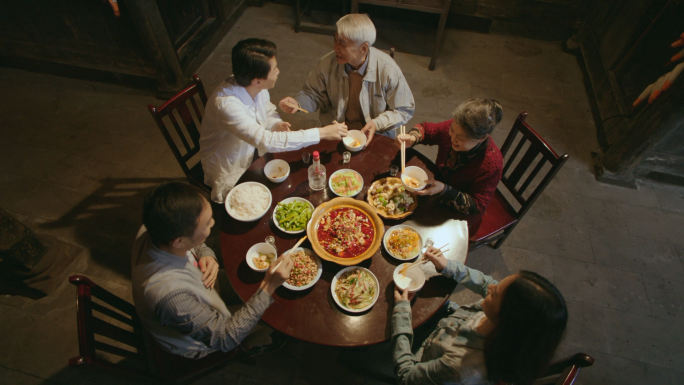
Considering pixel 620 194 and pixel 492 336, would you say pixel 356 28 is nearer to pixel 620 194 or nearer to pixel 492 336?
pixel 492 336

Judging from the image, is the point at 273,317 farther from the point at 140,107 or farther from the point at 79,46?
the point at 79,46

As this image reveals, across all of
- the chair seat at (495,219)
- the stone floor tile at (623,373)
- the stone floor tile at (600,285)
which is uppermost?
the chair seat at (495,219)

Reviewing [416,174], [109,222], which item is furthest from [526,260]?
[109,222]

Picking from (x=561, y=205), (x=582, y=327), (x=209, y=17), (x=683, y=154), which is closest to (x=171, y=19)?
(x=209, y=17)

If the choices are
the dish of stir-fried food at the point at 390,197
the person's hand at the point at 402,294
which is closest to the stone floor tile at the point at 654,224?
the dish of stir-fried food at the point at 390,197

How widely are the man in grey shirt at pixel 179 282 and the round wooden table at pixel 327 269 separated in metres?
0.17

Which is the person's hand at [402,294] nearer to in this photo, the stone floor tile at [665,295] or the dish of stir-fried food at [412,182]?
the dish of stir-fried food at [412,182]

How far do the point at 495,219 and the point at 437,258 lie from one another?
1.15 m

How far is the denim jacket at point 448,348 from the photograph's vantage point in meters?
1.56

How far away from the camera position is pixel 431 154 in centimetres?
429

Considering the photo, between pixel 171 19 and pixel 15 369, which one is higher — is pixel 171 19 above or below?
above

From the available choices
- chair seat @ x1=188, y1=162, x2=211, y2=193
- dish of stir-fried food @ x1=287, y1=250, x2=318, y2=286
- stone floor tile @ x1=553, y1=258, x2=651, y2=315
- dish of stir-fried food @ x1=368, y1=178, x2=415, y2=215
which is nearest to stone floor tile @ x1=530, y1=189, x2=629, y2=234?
stone floor tile @ x1=553, y1=258, x2=651, y2=315

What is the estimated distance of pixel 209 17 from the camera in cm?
550

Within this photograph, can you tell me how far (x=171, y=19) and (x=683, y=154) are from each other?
22.5 feet
